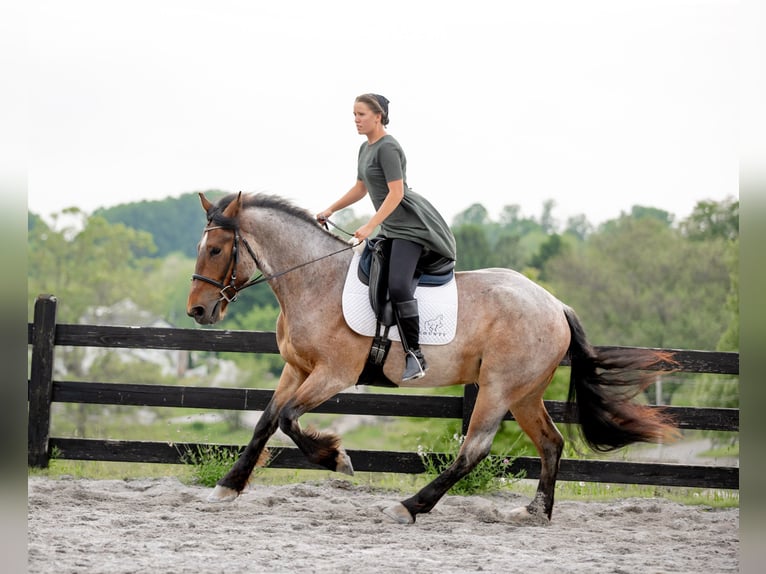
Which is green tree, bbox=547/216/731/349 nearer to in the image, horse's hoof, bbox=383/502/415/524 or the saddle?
the saddle

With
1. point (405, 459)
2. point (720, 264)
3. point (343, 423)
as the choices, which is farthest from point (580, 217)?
point (405, 459)

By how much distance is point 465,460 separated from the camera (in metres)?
5.49

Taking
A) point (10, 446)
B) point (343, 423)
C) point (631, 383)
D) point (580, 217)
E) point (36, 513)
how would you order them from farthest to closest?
point (580, 217), point (343, 423), point (631, 383), point (36, 513), point (10, 446)

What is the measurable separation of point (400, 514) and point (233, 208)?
2233 millimetres

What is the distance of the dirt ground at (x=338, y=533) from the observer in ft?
13.9

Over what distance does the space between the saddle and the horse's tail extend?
1015 millimetres

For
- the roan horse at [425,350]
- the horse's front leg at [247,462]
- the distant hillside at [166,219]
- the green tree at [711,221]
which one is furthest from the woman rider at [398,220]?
the distant hillside at [166,219]

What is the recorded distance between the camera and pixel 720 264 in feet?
165

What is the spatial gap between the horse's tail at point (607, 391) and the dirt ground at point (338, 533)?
0.63 meters

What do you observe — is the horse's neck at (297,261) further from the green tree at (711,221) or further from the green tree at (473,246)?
the green tree at (473,246)

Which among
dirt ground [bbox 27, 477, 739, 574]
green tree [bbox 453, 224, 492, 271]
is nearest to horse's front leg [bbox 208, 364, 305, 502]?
A: dirt ground [bbox 27, 477, 739, 574]

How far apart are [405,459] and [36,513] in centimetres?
271

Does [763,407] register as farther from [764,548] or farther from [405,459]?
[405,459]

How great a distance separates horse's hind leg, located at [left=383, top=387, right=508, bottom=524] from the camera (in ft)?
17.8
